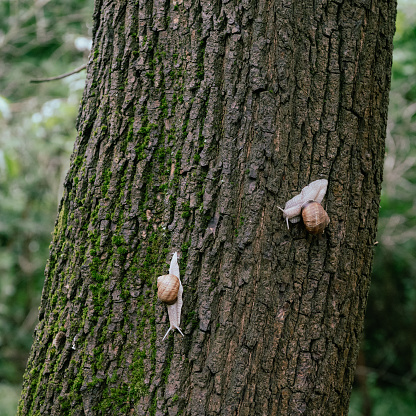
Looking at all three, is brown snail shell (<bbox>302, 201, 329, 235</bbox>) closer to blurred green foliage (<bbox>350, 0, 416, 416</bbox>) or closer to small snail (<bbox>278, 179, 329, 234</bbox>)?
small snail (<bbox>278, 179, 329, 234</bbox>)

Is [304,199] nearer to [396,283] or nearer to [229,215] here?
[229,215]

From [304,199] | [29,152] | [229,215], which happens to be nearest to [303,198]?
[304,199]

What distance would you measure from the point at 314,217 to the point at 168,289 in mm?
474

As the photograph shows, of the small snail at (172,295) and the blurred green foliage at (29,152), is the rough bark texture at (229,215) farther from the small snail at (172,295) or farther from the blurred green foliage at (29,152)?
the blurred green foliage at (29,152)

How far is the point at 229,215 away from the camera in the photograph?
48.6 inches

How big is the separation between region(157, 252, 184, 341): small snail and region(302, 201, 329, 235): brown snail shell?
42 centimetres

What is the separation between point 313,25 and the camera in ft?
4.13

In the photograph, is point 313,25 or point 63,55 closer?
point 313,25

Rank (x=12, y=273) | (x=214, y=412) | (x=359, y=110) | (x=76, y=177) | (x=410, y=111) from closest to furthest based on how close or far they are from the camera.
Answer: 1. (x=214, y=412)
2. (x=359, y=110)
3. (x=76, y=177)
4. (x=410, y=111)
5. (x=12, y=273)

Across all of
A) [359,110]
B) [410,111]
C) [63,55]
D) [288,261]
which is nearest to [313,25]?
[359,110]

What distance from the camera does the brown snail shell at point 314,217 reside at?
3.81 ft

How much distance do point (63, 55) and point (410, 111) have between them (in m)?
6.12

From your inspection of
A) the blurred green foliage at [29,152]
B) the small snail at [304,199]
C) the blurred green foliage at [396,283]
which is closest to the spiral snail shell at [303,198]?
the small snail at [304,199]

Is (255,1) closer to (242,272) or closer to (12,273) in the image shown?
(242,272)
